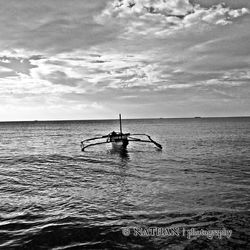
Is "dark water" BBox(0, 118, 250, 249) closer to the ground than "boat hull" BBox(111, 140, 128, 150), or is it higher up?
closer to the ground

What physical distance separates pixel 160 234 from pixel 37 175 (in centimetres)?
1546

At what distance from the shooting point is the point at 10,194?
52.5ft

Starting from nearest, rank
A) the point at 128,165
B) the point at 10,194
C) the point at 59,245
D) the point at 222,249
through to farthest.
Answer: the point at 222,249 → the point at 59,245 → the point at 10,194 → the point at 128,165

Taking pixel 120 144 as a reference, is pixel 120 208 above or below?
below

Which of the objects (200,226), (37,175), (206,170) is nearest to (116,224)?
(200,226)

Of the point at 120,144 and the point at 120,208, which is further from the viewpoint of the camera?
the point at 120,144

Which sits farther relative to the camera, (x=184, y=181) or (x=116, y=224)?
(x=184, y=181)

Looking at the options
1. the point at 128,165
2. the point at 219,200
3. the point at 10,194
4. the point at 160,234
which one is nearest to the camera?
the point at 160,234

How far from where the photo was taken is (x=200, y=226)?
10570mm

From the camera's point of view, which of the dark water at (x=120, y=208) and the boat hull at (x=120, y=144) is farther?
the boat hull at (x=120, y=144)

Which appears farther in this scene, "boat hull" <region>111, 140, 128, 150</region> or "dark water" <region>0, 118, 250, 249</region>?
"boat hull" <region>111, 140, 128, 150</region>

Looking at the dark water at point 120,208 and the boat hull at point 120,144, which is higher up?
the boat hull at point 120,144

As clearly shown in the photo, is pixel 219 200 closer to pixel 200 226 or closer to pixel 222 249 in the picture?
pixel 200 226

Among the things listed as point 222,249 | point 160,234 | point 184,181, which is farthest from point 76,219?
point 184,181
